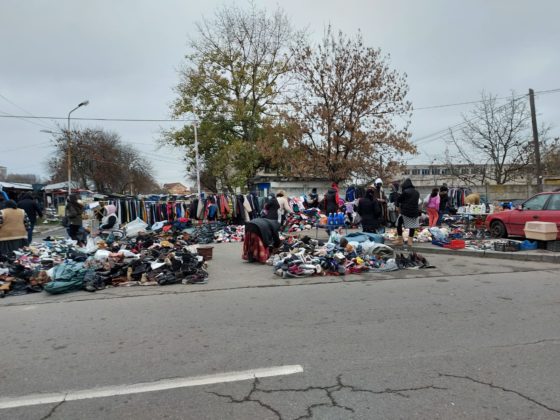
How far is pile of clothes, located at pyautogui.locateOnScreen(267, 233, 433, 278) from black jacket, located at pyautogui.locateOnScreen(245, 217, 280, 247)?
32 centimetres

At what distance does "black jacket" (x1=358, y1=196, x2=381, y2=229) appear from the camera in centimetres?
1182

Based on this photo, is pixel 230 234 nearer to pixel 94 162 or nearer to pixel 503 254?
pixel 503 254

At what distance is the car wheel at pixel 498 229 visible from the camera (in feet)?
40.8

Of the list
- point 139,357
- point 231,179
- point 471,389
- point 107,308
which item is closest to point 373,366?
point 471,389

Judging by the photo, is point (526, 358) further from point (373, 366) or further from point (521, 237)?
point (521, 237)

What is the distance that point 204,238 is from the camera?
1506 cm

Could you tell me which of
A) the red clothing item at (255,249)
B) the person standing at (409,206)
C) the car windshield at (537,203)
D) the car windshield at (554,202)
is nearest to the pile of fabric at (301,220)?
the person standing at (409,206)

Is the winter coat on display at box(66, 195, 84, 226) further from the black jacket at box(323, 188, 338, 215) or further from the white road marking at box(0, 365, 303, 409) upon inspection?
the white road marking at box(0, 365, 303, 409)

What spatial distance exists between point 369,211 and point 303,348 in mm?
7997

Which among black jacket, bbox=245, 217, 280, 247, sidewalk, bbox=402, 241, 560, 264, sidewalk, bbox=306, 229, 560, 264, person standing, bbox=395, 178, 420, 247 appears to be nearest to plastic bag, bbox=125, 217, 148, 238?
black jacket, bbox=245, 217, 280, 247

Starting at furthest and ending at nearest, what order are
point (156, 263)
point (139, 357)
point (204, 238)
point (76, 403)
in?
point (204, 238), point (156, 263), point (139, 357), point (76, 403)

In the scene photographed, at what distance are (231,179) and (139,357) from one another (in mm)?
29189

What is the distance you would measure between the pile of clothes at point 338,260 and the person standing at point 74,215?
22.6ft

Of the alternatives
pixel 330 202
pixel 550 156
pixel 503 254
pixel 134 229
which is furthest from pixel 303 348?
pixel 550 156
